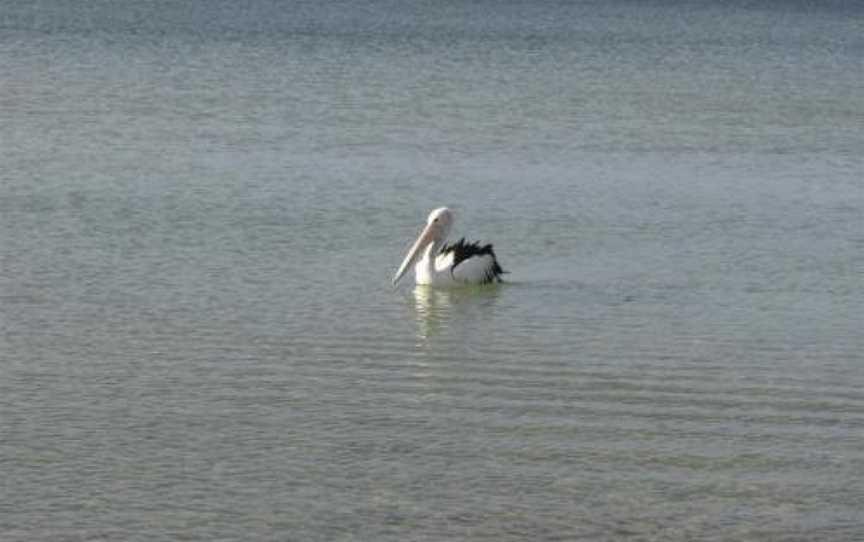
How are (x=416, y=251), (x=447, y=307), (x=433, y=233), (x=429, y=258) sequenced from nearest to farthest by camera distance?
(x=447, y=307)
(x=429, y=258)
(x=416, y=251)
(x=433, y=233)

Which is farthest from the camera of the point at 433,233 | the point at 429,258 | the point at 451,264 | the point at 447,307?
the point at 433,233

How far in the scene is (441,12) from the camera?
7056 cm

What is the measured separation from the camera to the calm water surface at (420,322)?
9469 millimetres

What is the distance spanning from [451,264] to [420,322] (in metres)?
1.51

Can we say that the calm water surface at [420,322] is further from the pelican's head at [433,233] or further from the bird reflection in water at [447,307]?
the pelican's head at [433,233]

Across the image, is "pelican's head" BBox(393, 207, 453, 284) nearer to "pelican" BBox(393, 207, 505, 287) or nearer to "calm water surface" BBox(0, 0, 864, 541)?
"pelican" BBox(393, 207, 505, 287)

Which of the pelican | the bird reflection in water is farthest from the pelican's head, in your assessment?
the bird reflection in water

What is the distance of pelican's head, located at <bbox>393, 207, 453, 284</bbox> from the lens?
16.0 m

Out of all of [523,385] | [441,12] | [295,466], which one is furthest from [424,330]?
[441,12]

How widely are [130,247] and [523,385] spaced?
5.29 metres

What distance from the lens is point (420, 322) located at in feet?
46.3

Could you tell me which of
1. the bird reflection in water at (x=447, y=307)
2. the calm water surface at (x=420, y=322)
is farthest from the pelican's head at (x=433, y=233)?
the bird reflection in water at (x=447, y=307)

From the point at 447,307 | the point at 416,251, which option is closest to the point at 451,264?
the point at 416,251

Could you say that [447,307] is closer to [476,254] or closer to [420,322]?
[476,254]
